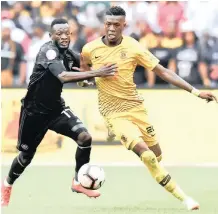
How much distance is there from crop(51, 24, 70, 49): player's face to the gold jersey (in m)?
0.26

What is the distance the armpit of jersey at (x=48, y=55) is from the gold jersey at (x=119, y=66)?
37 centimetres

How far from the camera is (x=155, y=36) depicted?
15000 mm

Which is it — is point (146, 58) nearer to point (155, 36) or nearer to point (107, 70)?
point (107, 70)

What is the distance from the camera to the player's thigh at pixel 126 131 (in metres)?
8.82

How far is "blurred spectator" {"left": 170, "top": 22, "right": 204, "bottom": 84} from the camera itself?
1498 cm

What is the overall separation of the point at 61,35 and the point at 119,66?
78cm

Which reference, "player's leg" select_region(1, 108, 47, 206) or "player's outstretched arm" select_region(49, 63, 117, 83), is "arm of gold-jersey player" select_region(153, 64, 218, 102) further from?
"player's leg" select_region(1, 108, 47, 206)

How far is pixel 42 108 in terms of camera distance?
9.50 meters

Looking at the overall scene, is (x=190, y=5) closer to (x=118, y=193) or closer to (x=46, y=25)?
(x=46, y=25)

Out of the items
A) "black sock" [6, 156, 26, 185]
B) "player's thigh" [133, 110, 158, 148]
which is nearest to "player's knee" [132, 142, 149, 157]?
"player's thigh" [133, 110, 158, 148]

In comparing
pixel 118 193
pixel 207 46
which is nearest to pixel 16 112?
pixel 207 46

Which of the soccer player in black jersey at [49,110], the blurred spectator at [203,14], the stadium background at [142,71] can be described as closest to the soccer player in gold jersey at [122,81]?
the soccer player in black jersey at [49,110]

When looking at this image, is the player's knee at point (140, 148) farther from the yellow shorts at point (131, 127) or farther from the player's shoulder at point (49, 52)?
the player's shoulder at point (49, 52)

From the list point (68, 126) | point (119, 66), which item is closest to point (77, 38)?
point (68, 126)
